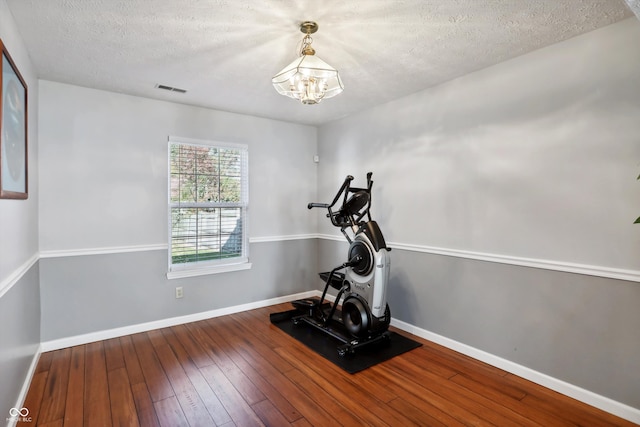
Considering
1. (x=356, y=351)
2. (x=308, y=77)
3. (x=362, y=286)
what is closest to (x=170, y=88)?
(x=308, y=77)

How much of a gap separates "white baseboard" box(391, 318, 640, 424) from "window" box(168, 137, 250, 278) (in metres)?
2.35

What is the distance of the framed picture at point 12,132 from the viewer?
1.70 meters

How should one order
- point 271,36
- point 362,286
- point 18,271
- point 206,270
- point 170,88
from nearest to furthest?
point 18,271
point 271,36
point 362,286
point 170,88
point 206,270

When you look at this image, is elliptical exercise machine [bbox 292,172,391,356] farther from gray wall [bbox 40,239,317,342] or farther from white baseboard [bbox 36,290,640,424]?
gray wall [bbox 40,239,317,342]

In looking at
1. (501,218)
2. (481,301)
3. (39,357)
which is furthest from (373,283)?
(39,357)

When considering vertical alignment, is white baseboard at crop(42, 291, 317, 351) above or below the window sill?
below

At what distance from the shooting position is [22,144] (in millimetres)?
2176

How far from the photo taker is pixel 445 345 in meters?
3.07

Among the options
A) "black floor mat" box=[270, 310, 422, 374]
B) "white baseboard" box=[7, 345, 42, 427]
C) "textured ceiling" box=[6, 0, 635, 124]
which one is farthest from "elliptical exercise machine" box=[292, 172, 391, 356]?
"white baseboard" box=[7, 345, 42, 427]

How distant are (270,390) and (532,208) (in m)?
2.37

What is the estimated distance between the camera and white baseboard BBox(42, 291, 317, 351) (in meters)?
3.03

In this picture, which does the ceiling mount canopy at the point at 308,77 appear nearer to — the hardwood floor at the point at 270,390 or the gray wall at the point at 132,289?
the hardwood floor at the point at 270,390

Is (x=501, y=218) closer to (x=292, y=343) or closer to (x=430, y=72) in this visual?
(x=430, y=72)

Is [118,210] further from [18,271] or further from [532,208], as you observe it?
[532,208]
